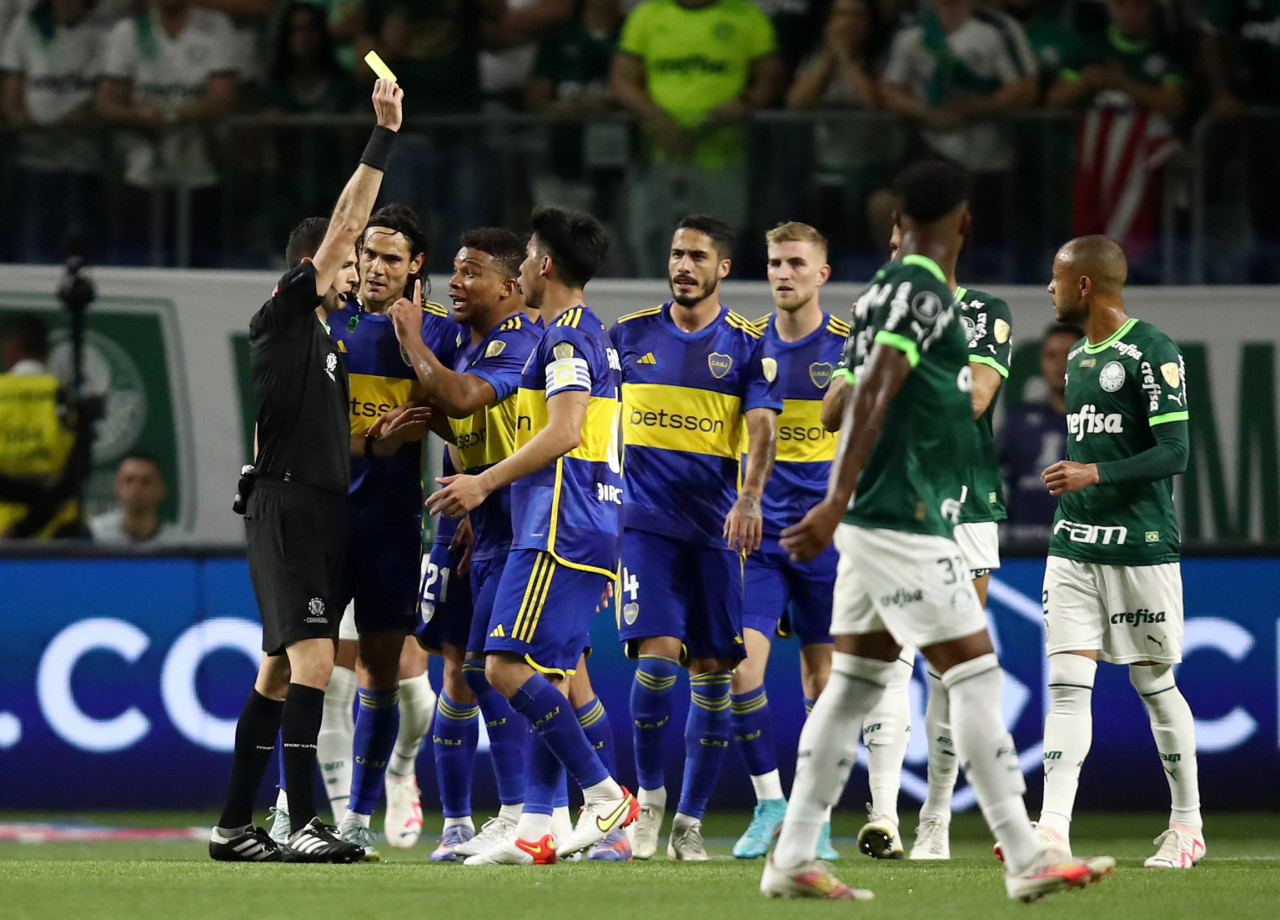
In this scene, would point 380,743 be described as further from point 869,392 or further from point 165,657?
point 869,392

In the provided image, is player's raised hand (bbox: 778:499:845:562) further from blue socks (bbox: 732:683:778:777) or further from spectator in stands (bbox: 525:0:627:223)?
spectator in stands (bbox: 525:0:627:223)

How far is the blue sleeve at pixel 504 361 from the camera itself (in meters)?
7.15

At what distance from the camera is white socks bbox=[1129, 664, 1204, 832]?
6.88 meters

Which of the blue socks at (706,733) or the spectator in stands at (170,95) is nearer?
the blue socks at (706,733)

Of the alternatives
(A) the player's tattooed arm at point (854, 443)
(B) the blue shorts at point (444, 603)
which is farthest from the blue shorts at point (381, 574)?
(A) the player's tattooed arm at point (854, 443)

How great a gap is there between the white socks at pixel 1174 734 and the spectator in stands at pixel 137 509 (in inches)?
219

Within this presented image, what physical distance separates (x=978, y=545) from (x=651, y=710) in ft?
4.91

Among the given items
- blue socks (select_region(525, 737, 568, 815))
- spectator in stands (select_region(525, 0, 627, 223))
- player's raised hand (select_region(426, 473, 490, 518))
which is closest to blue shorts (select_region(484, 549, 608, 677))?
player's raised hand (select_region(426, 473, 490, 518))

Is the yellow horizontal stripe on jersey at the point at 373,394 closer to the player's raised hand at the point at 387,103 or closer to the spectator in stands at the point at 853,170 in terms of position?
the player's raised hand at the point at 387,103

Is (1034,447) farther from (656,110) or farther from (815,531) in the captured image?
(815,531)

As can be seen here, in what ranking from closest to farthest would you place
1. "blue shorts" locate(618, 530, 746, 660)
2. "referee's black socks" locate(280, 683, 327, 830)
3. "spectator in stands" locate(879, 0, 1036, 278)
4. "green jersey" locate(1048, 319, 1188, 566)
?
"referee's black socks" locate(280, 683, 327, 830) → "green jersey" locate(1048, 319, 1188, 566) → "blue shorts" locate(618, 530, 746, 660) → "spectator in stands" locate(879, 0, 1036, 278)

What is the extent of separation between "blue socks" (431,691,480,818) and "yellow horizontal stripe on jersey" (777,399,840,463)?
68.3 inches

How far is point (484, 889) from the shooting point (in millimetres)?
5637

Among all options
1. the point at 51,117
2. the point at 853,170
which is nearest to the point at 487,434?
the point at 853,170
